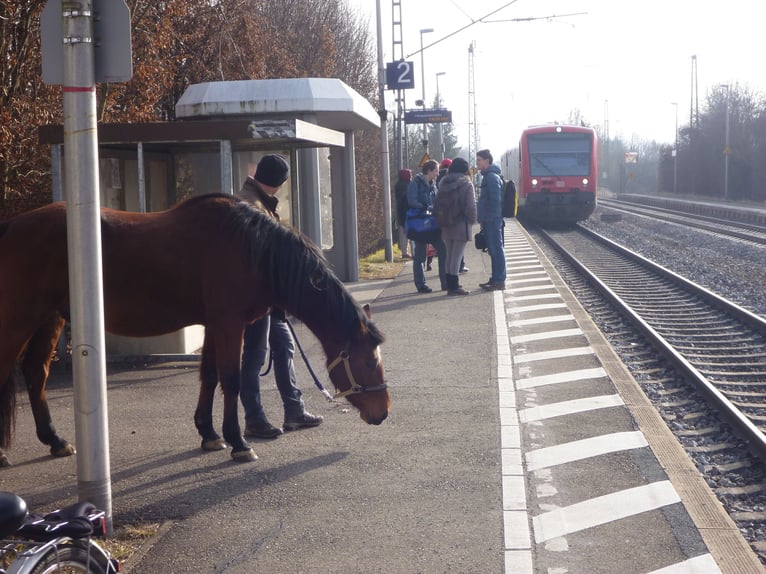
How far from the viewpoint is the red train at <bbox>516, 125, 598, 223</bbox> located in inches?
1235

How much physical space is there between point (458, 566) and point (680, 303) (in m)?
11.0

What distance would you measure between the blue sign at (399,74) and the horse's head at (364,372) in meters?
16.1

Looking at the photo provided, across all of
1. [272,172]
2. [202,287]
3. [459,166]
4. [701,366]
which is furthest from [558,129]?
[202,287]

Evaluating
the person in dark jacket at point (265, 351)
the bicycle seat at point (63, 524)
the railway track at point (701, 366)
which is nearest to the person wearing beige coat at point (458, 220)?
the railway track at point (701, 366)

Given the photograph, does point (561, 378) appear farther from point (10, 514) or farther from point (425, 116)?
point (425, 116)

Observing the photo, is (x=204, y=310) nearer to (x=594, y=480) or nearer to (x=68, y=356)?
(x=594, y=480)

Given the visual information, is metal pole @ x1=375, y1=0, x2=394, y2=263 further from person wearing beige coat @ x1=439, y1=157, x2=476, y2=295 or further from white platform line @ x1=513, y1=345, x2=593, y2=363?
white platform line @ x1=513, y1=345, x2=593, y2=363

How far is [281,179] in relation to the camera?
6.83 metres

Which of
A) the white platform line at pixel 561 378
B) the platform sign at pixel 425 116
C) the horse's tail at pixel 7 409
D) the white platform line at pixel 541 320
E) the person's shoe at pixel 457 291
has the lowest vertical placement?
the white platform line at pixel 561 378

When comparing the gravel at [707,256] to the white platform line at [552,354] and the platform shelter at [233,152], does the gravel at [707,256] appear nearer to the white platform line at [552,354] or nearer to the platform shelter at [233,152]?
the white platform line at [552,354]

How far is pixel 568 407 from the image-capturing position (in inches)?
305

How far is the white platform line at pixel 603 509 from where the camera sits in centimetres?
505

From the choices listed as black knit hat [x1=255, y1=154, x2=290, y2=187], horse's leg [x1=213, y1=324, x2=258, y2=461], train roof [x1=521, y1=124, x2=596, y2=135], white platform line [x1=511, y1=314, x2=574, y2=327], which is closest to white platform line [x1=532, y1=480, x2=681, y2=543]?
horse's leg [x1=213, y1=324, x2=258, y2=461]

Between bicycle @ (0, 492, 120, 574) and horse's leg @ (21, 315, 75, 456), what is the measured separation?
2.98m
